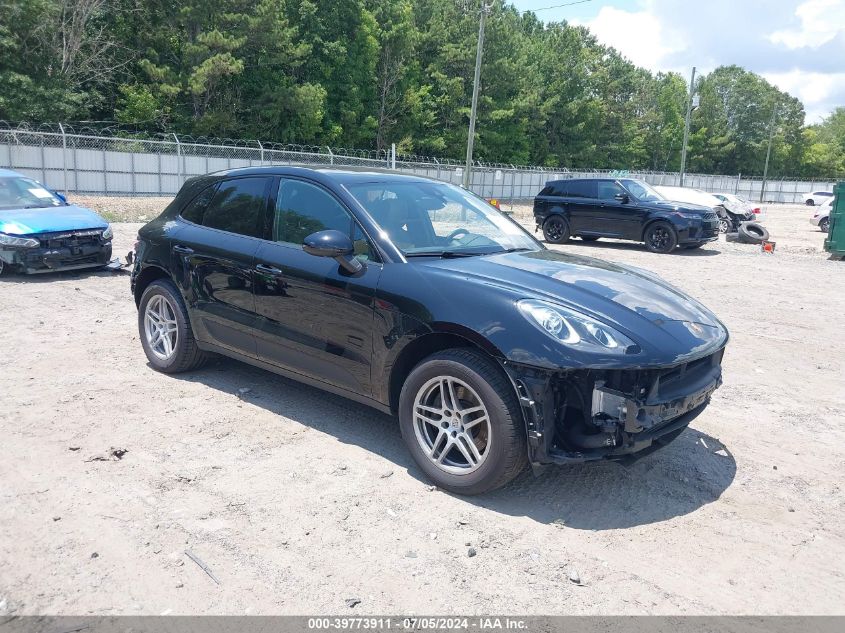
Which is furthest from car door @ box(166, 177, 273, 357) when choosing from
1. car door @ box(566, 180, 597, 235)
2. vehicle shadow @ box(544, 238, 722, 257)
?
car door @ box(566, 180, 597, 235)

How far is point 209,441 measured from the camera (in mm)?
4629

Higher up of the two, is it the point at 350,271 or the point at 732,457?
the point at 350,271

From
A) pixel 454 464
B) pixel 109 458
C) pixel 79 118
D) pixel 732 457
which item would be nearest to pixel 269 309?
pixel 109 458

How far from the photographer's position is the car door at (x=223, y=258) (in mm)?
5090

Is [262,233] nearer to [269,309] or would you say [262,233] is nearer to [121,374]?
[269,309]

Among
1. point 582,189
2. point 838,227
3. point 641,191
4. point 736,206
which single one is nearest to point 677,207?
point 641,191

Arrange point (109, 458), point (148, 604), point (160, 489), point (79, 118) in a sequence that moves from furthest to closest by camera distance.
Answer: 1. point (79, 118)
2. point (109, 458)
3. point (160, 489)
4. point (148, 604)

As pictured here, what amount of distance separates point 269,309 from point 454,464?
5.85 ft

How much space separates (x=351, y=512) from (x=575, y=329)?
154cm

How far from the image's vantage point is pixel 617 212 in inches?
707

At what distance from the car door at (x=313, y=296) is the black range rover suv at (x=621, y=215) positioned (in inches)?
553

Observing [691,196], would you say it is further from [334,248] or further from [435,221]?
[334,248]

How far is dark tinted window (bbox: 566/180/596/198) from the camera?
733 inches

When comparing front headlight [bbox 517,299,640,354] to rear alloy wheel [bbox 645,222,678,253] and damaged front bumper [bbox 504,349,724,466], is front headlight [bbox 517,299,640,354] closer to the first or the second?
damaged front bumper [bbox 504,349,724,466]
